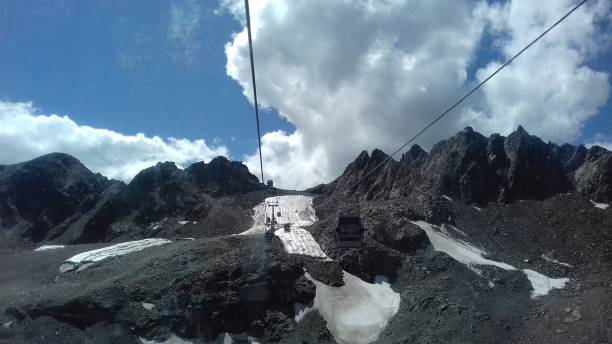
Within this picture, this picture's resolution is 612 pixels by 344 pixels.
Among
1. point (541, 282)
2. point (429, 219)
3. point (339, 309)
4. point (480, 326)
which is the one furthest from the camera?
point (429, 219)

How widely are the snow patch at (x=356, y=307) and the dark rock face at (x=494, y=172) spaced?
2477 cm

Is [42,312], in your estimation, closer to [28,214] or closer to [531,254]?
[531,254]

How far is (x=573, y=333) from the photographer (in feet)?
114

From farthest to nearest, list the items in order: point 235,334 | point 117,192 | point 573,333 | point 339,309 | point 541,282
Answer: point 117,192 → point 541,282 → point 339,309 → point 235,334 → point 573,333

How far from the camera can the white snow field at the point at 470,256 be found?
4784cm

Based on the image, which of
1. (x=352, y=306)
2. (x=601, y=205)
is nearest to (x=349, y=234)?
(x=352, y=306)

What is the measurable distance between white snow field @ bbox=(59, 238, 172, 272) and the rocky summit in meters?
0.26

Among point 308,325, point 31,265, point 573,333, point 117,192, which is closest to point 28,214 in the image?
point 117,192

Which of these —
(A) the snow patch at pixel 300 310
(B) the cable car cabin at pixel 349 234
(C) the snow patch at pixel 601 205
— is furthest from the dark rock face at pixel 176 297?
(C) the snow patch at pixel 601 205

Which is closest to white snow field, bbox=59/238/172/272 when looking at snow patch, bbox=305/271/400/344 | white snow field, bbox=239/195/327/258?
white snow field, bbox=239/195/327/258

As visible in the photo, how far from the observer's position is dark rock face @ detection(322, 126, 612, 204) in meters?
73.8

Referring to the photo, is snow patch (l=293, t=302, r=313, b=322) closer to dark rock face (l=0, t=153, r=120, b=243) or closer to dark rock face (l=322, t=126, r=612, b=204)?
dark rock face (l=322, t=126, r=612, b=204)

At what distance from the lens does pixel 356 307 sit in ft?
151

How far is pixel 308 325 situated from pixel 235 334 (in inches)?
251
